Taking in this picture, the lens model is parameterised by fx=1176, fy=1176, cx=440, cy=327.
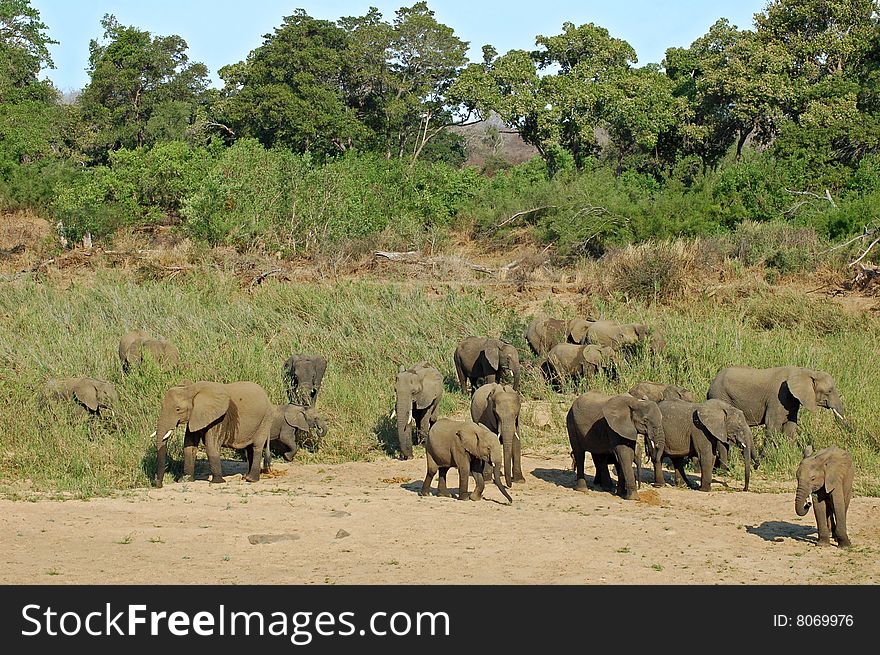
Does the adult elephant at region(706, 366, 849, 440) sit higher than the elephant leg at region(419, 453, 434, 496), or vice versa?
the adult elephant at region(706, 366, 849, 440)

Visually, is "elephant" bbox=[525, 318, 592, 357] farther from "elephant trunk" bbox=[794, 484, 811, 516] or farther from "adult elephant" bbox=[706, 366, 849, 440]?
"elephant trunk" bbox=[794, 484, 811, 516]

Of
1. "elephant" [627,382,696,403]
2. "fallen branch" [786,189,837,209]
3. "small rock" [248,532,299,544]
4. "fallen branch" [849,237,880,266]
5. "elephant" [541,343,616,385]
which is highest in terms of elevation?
"fallen branch" [786,189,837,209]

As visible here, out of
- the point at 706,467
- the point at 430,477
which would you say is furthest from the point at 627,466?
the point at 430,477

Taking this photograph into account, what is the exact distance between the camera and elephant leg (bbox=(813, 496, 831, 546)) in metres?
9.14

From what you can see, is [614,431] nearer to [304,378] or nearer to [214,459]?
[214,459]

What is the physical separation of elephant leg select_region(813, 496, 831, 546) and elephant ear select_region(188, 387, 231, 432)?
580 cm

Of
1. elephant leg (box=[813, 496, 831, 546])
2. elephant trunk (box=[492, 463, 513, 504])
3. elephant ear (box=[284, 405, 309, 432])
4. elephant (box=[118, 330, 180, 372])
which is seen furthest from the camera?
elephant (box=[118, 330, 180, 372])

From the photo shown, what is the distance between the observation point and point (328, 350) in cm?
1789

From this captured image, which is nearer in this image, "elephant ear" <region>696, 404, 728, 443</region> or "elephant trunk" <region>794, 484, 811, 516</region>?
"elephant trunk" <region>794, 484, 811, 516</region>

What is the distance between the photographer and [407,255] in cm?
2700

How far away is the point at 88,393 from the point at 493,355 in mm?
5195

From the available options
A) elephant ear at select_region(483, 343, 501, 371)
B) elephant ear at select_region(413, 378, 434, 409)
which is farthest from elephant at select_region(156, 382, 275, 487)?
elephant ear at select_region(483, 343, 501, 371)

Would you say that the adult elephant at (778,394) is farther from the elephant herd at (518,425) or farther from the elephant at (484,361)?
the elephant at (484,361)

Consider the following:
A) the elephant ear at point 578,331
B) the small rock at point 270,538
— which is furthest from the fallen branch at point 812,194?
the small rock at point 270,538
